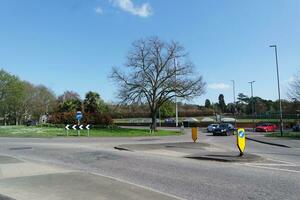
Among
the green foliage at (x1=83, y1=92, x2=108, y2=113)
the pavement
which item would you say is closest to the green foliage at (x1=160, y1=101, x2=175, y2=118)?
the green foliage at (x1=83, y1=92, x2=108, y2=113)

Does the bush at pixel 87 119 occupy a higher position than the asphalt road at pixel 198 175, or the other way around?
the bush at pixel 87 119

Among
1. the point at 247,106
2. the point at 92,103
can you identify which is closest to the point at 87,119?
the point at 92,103

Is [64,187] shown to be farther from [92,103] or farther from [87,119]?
[92,103]

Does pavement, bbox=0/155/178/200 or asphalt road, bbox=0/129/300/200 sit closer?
pavement, bbox=0/155/178/200

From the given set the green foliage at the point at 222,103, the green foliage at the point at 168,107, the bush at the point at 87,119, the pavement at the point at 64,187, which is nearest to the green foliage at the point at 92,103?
the bush at the point at 87,119

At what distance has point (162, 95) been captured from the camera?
58406 millimetres

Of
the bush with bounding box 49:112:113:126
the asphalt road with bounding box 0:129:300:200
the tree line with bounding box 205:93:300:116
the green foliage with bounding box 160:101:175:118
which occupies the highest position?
the tree line with bounding box 205:93:300:116

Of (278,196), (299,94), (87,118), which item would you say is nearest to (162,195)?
(278,196)

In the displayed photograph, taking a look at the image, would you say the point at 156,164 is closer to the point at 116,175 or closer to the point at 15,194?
the point at 116,175

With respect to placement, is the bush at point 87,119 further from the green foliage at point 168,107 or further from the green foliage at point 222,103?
the green foliage at point 222,103

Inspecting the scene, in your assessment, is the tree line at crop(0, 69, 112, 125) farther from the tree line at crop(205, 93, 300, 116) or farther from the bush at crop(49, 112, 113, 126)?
the tree line at crop(205, 93, 300, 116)

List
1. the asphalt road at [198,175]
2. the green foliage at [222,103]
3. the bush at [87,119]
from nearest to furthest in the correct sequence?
the asphalt road at [198,175], the bush at [87,119], the green foliage at [222,103]

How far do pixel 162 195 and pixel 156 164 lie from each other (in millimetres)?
6522

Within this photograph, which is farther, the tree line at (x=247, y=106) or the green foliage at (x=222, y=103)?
the green foliage at (x=222, y=103)
